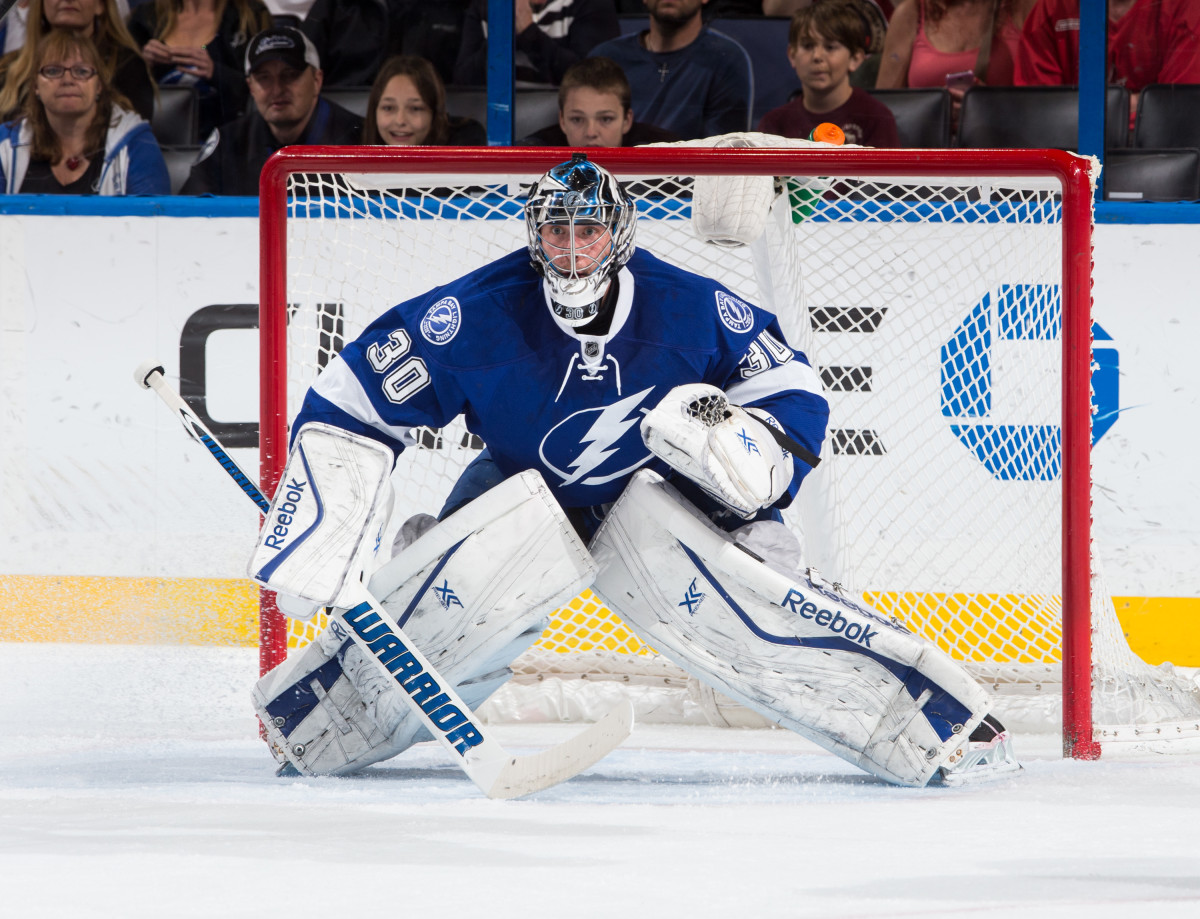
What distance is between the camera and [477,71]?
369cm

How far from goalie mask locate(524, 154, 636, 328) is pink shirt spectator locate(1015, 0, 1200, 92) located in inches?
76.0

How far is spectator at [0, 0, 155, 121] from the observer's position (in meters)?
3.79

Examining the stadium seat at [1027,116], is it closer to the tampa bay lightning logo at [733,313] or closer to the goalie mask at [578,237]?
the tampa bay lightning logo at [733,313]

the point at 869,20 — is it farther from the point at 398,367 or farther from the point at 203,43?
the point at 398,367

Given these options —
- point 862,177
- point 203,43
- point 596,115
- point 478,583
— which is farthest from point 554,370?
point 203,43

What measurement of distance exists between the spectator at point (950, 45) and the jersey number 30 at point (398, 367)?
6.78 ft

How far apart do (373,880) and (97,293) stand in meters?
2.42

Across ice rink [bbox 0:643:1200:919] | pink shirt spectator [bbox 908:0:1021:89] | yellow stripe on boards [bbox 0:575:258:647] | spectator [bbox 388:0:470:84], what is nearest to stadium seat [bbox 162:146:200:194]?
spectator [bbox 388:0:470:84]

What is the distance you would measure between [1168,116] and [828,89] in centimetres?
85

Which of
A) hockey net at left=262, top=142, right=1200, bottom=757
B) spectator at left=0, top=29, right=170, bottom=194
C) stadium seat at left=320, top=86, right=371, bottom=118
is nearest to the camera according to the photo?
hockey net at left=262, top=142, right=1200, bottom=757

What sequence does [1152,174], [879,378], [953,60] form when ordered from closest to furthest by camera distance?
[879,378]
[1152,174]
[953,60]

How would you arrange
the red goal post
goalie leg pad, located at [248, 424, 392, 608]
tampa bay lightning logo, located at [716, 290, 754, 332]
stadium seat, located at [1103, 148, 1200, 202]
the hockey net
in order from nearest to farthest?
Answer: 1. goalie leg pad, located at [248, 424, 392, 608]
2. tampa bay lightning logo, located at [716, 290, 754, 332]
3. the red goal post
4. the hockey net
5. stadium seat, located at [1103, 148, 1200, 202]

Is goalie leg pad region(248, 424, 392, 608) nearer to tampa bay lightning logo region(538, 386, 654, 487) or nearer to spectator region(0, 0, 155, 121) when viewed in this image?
tampa bay lightning logo region(538, 386, 654, 487)

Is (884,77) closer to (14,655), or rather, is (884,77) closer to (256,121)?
(256,121)
